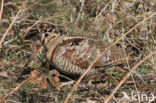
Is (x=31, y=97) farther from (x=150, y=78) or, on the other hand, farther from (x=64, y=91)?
(x=150, y=78)

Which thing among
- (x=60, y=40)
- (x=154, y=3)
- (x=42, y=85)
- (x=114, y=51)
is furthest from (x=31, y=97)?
(x=154, y=3)

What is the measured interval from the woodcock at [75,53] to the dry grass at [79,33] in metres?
0.13

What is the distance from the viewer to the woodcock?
2.74m

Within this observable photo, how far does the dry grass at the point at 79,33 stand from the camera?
267 cm

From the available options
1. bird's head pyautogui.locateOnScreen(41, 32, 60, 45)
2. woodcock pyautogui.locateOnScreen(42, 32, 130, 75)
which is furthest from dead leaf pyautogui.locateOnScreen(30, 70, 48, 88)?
bird's head pyautogui.locateOnScreen(41, 32, 60, 45)

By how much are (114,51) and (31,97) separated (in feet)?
3.15

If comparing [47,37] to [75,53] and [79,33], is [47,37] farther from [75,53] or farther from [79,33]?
[79,33]

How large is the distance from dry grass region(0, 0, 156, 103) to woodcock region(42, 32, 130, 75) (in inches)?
4.9

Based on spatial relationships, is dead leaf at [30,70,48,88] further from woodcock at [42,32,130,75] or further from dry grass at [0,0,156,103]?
woodcock at [42,32,130,75]

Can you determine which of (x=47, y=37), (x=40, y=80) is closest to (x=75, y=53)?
(x=47, y=37)

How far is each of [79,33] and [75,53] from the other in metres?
0.67

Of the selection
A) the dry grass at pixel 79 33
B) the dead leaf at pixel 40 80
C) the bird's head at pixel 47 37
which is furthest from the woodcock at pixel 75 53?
the dead leaf at pixel 40 80

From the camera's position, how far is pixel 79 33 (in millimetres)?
3391

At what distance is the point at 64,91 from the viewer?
2.54 metres
